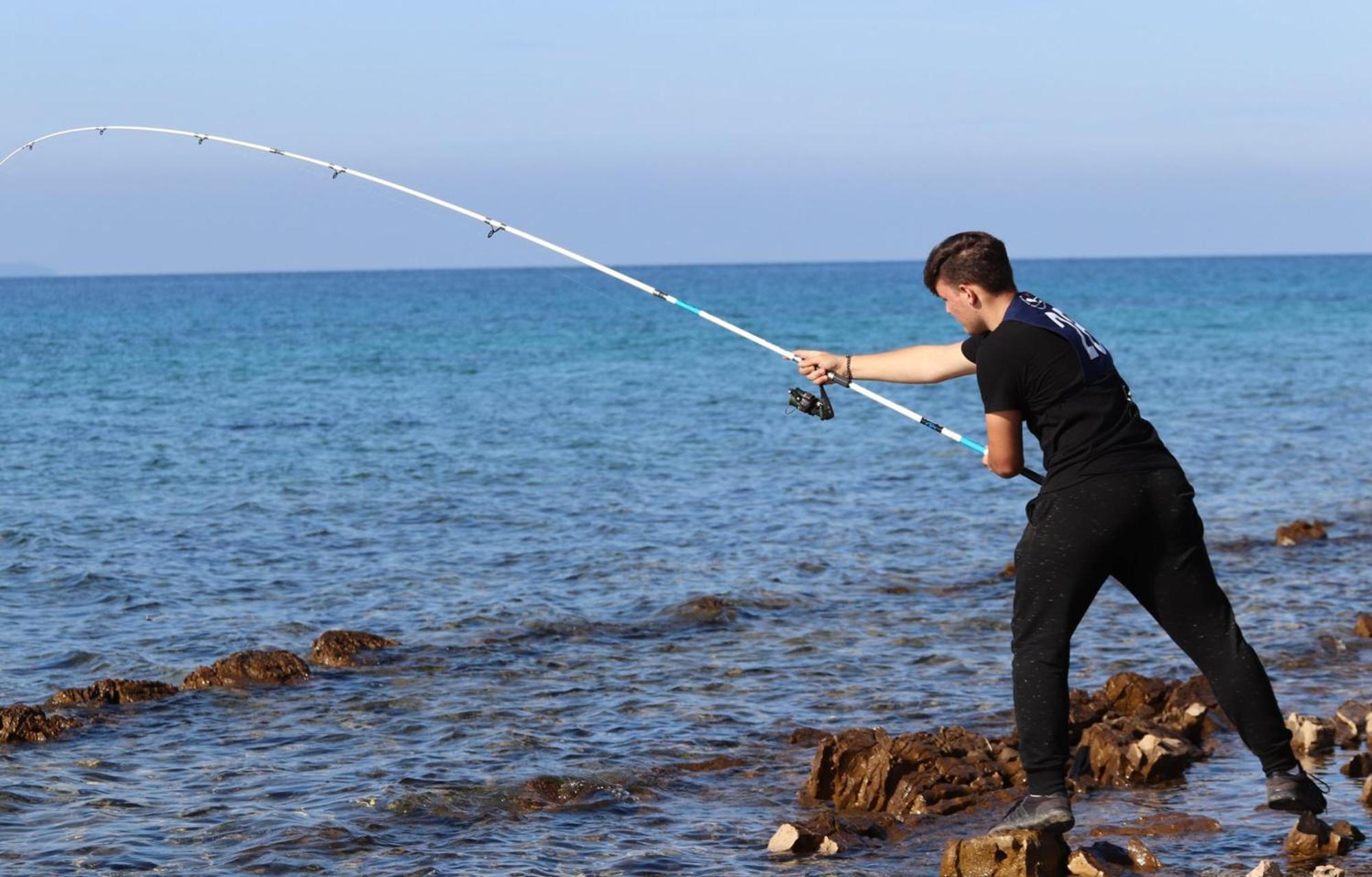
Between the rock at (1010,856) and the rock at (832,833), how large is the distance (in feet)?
2.37

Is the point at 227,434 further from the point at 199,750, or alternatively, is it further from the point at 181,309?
the point at 181,309

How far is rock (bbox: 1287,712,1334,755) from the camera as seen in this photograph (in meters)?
7.69

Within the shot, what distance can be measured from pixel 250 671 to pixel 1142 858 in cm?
585

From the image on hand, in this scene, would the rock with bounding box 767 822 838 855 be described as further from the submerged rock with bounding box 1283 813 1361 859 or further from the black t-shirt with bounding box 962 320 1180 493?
the black t-shirt with bounding box 962 320 1180 493

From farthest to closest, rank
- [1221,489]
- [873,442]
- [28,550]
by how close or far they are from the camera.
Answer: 1. [873,442]
2. [1221,489]
3. [28,550]

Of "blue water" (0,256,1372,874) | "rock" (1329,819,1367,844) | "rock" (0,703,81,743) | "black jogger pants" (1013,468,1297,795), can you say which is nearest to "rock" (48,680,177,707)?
"blue water" (0,256,1372,874)

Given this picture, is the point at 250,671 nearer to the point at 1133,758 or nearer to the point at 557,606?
the point at 557,606

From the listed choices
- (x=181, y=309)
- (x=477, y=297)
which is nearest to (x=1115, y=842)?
(x=181, y=309)

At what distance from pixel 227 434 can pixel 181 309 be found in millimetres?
63476

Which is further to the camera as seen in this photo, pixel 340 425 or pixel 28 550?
pixel 340 425

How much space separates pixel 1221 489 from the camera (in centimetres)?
1812

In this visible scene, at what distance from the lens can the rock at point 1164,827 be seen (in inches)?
259

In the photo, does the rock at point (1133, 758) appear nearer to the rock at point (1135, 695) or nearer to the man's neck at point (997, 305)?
the rock at point (1135, 695)

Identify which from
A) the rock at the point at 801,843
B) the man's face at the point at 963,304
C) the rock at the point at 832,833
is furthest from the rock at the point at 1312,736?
the man's face at the point at 963,304
